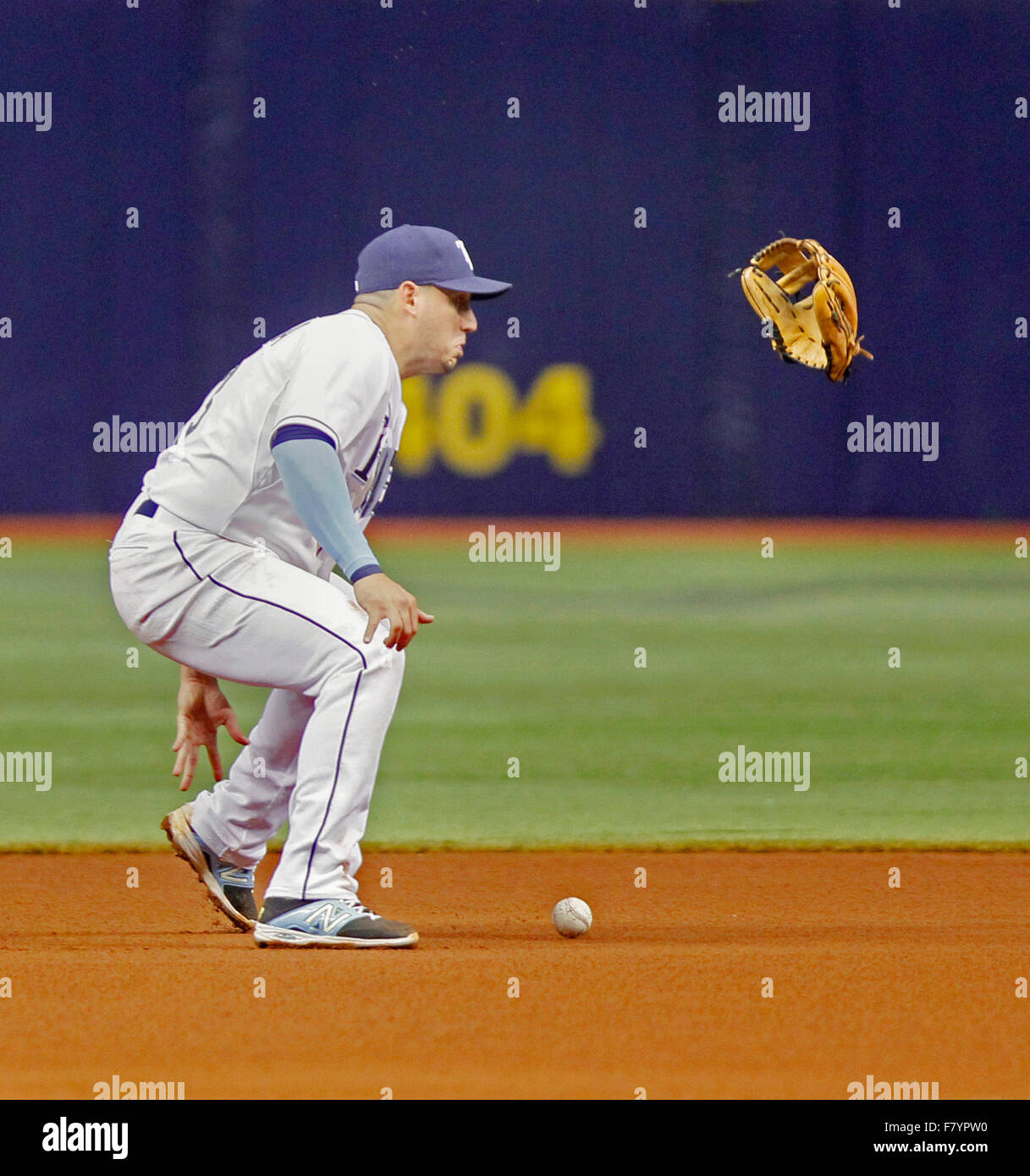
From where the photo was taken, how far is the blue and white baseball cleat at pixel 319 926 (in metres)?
3.90

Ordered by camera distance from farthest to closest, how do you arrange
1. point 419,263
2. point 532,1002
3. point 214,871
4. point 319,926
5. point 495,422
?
1. point 495,422
2. point 214,871
3. point 419,263
4. point 319,926
5. point 532,1002

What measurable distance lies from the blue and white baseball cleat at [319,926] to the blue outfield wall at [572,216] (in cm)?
1529

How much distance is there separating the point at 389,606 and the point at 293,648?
36 cm

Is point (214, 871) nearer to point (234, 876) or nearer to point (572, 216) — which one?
point (234, 876)

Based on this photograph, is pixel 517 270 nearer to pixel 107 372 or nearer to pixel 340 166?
pixel 340 166

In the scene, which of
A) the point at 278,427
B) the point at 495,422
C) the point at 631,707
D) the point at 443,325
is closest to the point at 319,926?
the point at 278,427

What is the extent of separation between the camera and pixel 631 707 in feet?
32.2

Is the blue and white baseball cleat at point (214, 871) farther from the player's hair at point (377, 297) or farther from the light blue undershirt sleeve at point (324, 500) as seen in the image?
the player's hair at point (377, 297)

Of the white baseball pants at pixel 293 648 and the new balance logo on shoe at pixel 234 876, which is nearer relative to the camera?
the white baseball pants at pixel 293 648

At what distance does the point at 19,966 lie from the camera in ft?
12.5

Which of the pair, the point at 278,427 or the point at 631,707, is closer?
the point at 278,427

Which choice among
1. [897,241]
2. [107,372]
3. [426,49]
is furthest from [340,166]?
[897,241]

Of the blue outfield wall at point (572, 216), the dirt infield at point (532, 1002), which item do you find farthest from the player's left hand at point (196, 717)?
the blue outfield wall at point (572, 216)

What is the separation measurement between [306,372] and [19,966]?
141 cm
